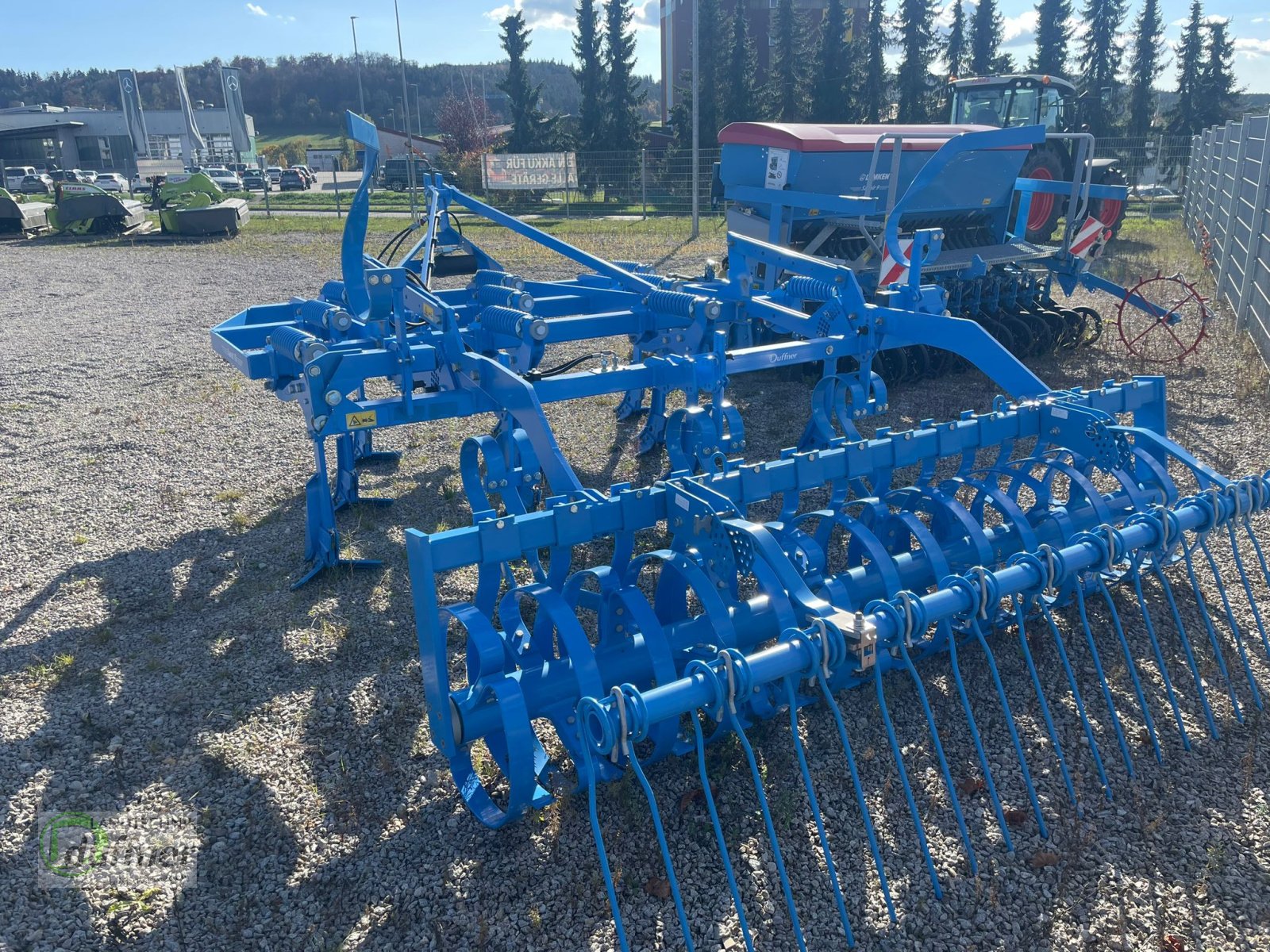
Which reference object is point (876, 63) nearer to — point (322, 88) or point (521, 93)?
point (521, 93)

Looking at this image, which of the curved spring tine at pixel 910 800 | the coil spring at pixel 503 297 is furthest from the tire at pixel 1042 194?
the curved spring tine at pixel 910 800

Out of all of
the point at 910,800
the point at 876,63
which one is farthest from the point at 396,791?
the point at 876,63

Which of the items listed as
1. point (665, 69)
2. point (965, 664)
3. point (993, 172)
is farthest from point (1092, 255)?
point (665, 69)

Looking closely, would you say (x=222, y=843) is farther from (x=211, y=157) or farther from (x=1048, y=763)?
(x=211, y=157)

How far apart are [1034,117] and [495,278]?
36.6 feet

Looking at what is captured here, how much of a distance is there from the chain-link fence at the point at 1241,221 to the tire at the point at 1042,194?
209 cm

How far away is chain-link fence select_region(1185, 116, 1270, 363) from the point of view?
8695 millimetres

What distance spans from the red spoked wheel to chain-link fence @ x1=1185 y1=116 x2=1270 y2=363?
413mm

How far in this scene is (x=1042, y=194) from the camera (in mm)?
13148

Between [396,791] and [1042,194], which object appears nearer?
[396,791]

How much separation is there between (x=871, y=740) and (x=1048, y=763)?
0.62 m

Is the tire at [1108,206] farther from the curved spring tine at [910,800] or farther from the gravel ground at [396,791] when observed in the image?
the curved spring tine at [910,800]

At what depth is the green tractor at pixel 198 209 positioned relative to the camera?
18.8m

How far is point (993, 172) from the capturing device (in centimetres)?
879
